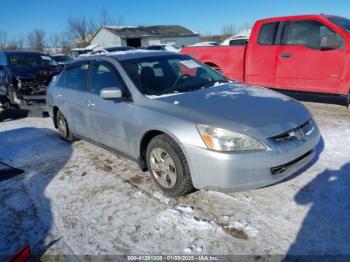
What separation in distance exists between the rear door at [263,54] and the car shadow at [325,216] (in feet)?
11.9

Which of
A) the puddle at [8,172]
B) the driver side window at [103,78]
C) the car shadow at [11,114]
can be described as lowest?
the car shadow at [11,114]

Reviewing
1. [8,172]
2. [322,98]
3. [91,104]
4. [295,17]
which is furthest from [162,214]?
[322,98]

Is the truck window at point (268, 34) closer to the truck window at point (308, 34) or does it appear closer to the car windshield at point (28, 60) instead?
the truck window at point (308, 34)

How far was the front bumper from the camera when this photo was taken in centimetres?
295

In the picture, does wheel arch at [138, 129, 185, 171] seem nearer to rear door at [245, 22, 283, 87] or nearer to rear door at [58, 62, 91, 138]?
rear door at [58, 62, 91, 138]

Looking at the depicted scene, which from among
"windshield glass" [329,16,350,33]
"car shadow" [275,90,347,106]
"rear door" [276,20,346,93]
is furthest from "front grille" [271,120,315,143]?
"car shadow" [275,90,347,106]

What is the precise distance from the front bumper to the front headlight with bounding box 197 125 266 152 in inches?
2.1

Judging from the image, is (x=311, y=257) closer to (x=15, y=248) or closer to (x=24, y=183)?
(x=15, y=248)

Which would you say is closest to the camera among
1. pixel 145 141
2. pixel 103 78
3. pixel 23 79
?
pixel 145 141

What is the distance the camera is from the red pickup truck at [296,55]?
605 centimetres

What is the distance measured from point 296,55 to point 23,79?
662cm

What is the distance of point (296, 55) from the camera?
6539 mm

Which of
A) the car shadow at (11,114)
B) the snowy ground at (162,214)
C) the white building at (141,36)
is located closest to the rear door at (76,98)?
the snowy ground at (162,214)

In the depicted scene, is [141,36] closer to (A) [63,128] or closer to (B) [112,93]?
(A) [63,128]
